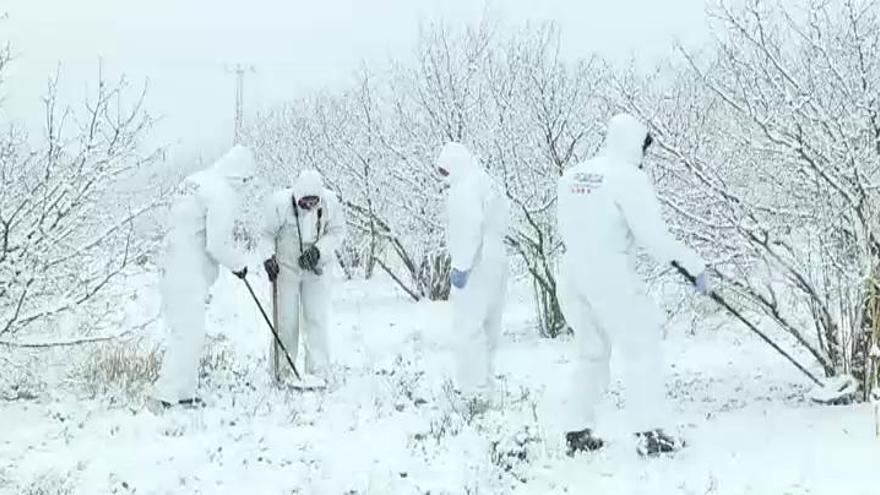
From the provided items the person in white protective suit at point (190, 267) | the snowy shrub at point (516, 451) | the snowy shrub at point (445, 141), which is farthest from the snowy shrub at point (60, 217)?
the snowy shrub at point (445, 141)

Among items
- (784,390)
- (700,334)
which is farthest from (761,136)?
(700,334)

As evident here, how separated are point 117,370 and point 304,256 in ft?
6.11

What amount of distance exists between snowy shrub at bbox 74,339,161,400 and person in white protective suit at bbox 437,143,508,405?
2.58 m

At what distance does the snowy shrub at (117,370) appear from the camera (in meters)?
8.48

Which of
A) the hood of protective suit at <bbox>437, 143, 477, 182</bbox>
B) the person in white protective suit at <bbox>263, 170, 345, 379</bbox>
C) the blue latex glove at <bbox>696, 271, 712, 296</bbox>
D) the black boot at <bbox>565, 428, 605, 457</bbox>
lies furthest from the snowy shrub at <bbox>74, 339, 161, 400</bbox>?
the blue latex glove at <bbox>696, 271, 712, 296</bbox>

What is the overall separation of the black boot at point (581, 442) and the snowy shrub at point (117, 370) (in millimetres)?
3613

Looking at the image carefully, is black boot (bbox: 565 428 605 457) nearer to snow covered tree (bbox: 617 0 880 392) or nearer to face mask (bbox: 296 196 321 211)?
snow covered tree (bbox: 617 0 880 392)

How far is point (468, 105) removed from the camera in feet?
58.5

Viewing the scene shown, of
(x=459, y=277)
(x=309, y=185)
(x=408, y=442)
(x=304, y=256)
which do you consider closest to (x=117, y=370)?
(x=304, y=256)

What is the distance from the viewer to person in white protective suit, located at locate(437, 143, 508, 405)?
7.83 metres

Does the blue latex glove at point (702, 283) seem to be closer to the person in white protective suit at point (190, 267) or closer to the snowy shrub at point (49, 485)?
the person in white protective suit at point (190, 267)

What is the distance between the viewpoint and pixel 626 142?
20.9 feet

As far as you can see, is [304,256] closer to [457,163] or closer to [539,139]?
[457,163]

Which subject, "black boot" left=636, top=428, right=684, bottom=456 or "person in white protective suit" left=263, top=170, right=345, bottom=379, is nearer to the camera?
"black boot" left=636, top=428, right=684, bottom=456
